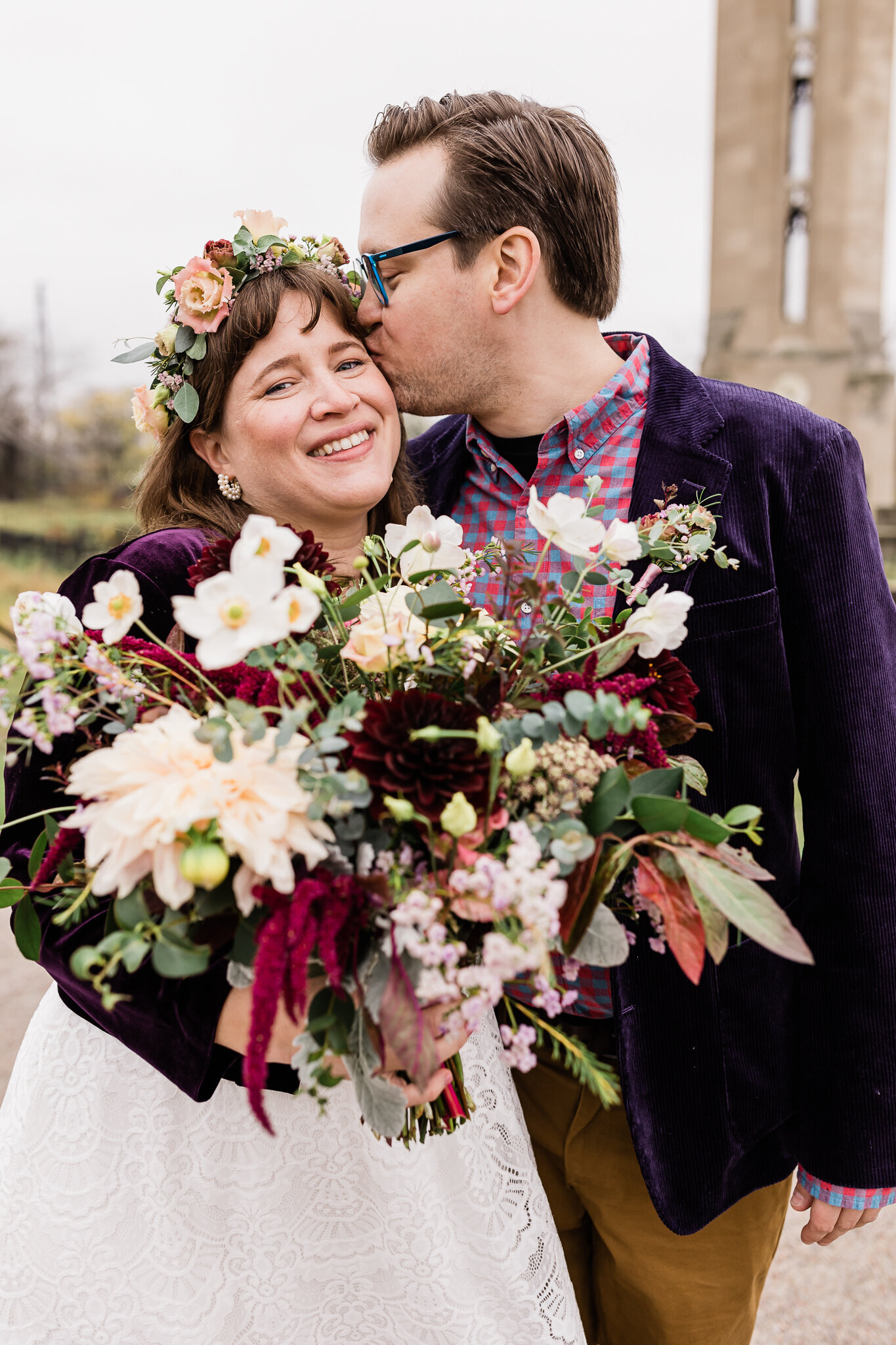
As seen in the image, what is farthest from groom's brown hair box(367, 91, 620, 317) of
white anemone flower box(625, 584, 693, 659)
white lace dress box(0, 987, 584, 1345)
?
white lace dress box(0, 987, 584, 1345)

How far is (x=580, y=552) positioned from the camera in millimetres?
1216

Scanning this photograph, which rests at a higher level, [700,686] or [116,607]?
[116,607]

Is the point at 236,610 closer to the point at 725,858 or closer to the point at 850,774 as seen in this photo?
the point at 725,858

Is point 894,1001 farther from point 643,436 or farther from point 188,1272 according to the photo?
point 188,1272

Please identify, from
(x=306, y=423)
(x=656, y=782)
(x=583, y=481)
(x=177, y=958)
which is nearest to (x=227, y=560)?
(x=177, y=958)

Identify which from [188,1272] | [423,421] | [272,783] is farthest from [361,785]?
[423,421]

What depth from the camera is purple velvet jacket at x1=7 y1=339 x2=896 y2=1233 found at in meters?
1.88

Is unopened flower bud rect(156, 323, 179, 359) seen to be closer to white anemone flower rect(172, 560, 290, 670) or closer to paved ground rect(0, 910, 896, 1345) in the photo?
white anemone flower rect(172, 560, 290, 670)

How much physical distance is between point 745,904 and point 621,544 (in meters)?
0.46

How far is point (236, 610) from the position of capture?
94cm

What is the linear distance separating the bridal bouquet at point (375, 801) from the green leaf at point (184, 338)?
101cm

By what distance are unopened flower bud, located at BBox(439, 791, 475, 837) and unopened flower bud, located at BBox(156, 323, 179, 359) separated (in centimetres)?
151

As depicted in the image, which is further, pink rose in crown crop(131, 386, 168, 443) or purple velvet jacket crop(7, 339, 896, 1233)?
pink rose in crown crop(131, 386, 168, 443)

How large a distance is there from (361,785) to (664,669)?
0.51 metres
